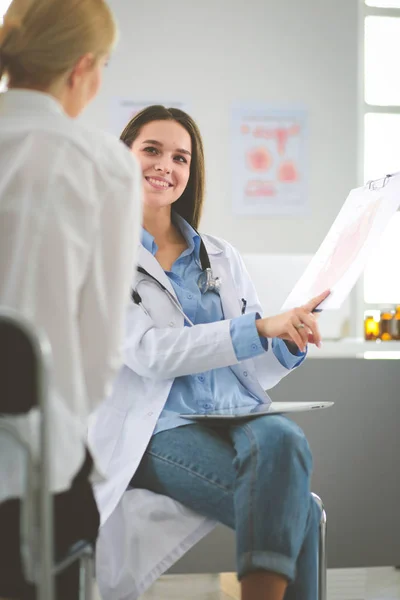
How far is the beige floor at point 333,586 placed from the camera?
2.47 m

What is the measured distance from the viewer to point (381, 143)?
5.29 metres

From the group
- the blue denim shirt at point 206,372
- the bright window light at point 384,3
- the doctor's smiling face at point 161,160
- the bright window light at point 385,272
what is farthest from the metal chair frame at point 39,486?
the bright window light at point 384,3

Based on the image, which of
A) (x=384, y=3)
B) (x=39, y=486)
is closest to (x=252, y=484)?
(x=39, y=486)

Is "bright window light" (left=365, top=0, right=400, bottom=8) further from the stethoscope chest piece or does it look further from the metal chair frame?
the metal chair frame

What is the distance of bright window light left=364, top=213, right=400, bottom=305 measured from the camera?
204 inches

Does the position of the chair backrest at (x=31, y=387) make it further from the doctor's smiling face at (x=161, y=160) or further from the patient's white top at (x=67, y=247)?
the doctor's smiling face at (x=161, y=160)

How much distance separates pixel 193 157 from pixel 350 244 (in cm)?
53

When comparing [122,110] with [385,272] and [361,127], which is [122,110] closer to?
[361,127]

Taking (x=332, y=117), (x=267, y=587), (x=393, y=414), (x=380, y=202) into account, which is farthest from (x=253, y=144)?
(x=267, y=587)

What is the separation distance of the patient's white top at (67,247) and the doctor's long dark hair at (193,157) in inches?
34.0

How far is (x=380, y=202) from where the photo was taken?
5.28 feet

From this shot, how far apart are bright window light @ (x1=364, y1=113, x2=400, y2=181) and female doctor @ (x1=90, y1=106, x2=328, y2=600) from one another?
3.65 meters

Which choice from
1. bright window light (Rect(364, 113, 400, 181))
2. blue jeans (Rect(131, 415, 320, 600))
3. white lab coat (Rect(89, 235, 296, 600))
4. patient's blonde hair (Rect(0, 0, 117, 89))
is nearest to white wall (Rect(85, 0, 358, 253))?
bright window light (Rect(364, 113, 400, 181))

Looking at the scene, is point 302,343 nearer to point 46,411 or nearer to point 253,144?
point 46,411
